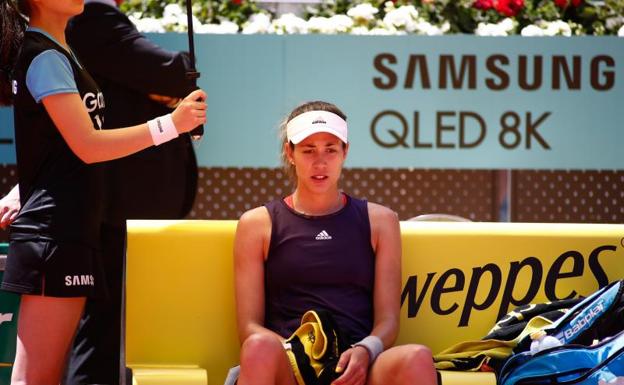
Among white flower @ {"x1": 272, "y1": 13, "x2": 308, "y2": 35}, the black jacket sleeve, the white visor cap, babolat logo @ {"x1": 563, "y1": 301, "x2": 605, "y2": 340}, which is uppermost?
white flower @ {"x1": 272, "y1": 13, "x2": 308, "y2": 35}

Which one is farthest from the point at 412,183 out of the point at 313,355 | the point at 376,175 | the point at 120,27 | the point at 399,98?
the point at 313,355

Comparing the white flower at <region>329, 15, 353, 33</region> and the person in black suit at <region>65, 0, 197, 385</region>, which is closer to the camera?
the person in black suit at <region>65, 0, 197, 385</region>

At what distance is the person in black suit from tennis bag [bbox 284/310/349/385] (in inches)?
32.9

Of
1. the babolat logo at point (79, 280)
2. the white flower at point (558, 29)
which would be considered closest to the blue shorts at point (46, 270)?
the babolat logo at point (79, 280)

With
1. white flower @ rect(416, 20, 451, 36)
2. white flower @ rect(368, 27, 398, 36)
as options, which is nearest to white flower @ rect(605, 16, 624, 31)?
white flower @ rect(416, 20, 451, 36)

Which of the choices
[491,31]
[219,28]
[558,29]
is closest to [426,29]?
[491,31]

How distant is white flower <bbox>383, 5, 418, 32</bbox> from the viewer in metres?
5.29

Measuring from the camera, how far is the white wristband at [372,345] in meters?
2.86

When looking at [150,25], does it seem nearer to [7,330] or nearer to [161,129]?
[7,330]

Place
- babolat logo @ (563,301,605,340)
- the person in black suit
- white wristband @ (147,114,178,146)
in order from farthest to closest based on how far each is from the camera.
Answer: the person in black suit
babolat logo @ (563,301,605,340)
white wristband @ (147,114,178,146)

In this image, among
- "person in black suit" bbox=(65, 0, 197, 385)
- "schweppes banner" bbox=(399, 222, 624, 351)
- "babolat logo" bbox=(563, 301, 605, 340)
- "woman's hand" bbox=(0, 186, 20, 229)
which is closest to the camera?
"babolat logo" bbox=(563, 301, 605, 340)

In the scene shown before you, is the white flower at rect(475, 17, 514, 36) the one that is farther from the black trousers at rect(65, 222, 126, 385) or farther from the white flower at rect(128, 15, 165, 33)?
the black trousers at rect(65, 222, 126, 385)

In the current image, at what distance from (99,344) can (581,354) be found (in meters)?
→ 1.49

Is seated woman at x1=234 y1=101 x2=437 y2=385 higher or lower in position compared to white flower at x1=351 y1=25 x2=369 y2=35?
lower
